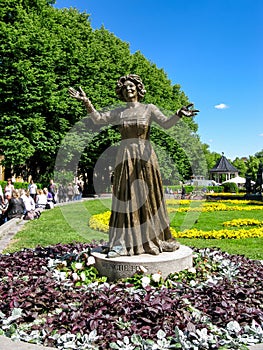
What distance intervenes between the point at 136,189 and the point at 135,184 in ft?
0.25

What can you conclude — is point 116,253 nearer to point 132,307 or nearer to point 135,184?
point 135,184

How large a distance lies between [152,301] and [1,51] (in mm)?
20999

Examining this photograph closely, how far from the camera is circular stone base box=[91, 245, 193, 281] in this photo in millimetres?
5574

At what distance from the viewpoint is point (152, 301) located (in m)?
4.65

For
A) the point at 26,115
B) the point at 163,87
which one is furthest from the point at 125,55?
the point at 26,115

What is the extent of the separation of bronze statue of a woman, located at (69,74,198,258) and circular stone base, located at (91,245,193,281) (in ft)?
0.59

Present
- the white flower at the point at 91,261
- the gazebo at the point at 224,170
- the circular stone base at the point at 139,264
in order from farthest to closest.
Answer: the gazebo at the point at 224,170, the white flower at the point at 91,261, the circular stone base at the point at 139,264

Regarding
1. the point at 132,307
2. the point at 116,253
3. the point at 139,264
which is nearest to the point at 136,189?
the point at 116,253

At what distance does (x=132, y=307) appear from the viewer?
15.4 ft

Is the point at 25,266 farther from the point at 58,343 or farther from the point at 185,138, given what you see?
the point at 185,138

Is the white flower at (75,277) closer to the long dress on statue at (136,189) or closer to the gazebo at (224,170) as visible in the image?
the long dress on statue at (136,189)

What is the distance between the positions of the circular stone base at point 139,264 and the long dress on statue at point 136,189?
0.20 m

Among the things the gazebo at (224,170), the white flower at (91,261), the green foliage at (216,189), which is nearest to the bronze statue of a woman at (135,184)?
the white flower at (91,261)

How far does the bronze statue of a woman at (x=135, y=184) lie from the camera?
596 cm
